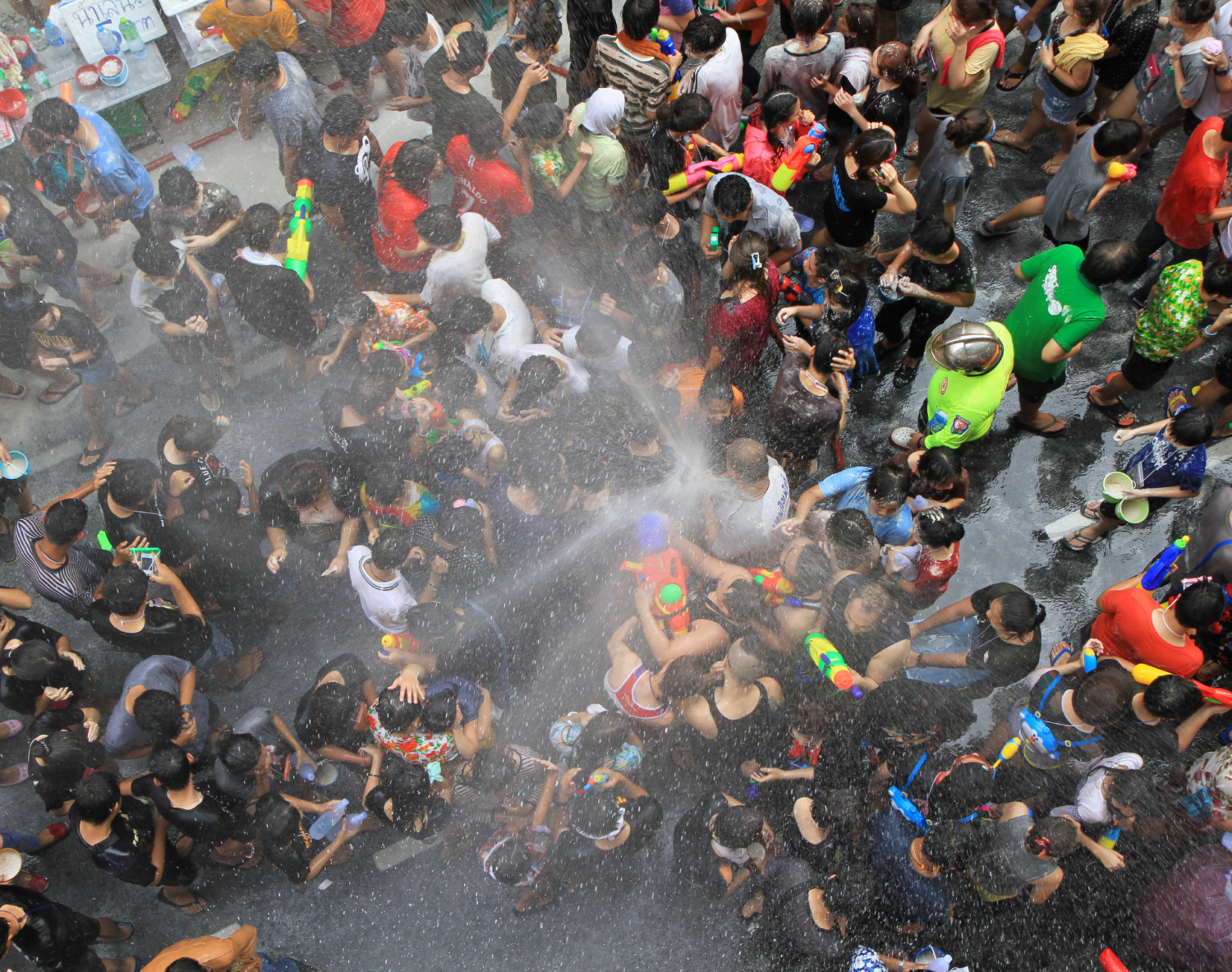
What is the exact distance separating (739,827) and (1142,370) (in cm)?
409

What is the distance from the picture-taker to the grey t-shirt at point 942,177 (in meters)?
5.58

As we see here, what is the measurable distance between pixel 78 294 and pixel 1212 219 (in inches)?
338

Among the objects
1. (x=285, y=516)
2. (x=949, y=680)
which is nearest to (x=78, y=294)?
(x=285, y=516)

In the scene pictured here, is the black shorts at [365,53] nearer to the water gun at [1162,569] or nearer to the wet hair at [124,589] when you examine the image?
the wet hair at [124,589]

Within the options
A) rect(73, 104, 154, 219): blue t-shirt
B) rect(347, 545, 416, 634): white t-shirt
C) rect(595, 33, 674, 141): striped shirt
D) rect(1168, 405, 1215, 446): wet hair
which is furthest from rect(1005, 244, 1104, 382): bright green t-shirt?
rect(73, 104, 154, 219): blue t-shirt

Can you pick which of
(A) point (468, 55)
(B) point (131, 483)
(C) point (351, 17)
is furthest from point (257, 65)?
(B) point (131, 483)

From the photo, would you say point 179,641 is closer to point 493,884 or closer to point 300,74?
point 493,884

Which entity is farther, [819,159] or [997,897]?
[819,159]

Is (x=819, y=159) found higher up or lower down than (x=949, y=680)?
higher up

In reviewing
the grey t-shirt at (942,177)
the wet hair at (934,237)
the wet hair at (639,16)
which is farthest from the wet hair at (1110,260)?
the wet hair at (639,16)

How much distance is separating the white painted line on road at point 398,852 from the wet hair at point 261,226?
4052 millimetres

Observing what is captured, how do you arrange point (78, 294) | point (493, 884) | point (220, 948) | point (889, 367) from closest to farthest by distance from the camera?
point (220, 948), point (493, 884), point (889, 367), point (78, 294)

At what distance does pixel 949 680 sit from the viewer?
4.14 meters

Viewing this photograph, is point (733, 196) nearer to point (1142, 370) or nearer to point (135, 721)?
point (1142, 370)
